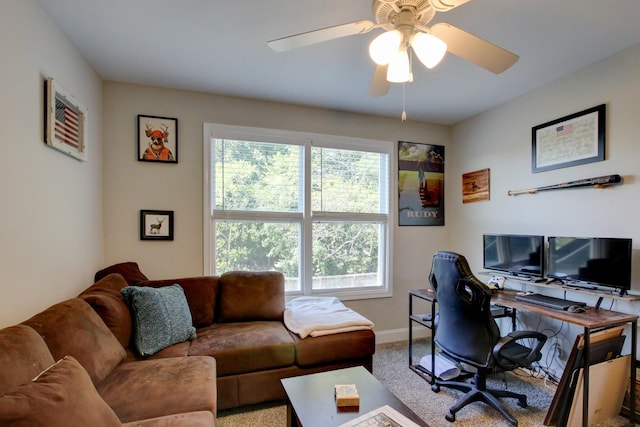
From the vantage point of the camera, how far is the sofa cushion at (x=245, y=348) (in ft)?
6.84

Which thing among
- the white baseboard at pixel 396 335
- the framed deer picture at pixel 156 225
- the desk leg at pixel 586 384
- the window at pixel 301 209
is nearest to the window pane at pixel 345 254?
the window at pixel 301 209

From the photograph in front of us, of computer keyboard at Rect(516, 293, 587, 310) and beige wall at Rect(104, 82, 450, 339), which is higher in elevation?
beige wall at Rect(104, 82, 450, 339)

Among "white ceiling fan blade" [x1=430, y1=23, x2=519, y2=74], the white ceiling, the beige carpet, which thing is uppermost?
the white ceiling

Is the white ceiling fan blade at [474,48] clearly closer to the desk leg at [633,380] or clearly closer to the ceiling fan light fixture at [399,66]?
the ceiling fan light fixture at [399,66]

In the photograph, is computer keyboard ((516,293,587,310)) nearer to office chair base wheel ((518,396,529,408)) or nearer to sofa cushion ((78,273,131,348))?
office chair base wheel ((518,396,529,408))

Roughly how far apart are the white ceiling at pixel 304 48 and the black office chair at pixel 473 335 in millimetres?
1519

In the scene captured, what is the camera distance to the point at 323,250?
3.35 m

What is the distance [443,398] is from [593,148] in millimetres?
2242

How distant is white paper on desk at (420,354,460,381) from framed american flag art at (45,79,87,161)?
316 centimetres

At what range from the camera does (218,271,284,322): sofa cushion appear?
263 cm

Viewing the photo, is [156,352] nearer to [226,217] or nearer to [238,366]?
[238,366]

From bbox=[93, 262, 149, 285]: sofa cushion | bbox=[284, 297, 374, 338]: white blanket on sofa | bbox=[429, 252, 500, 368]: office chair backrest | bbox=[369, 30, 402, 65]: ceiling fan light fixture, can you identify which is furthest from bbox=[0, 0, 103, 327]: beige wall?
bbox=[429, 252, 500, 368]: office chair backrest

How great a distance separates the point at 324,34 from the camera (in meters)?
1.39

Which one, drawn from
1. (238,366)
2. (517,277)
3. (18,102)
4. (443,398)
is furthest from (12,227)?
(517,277)
